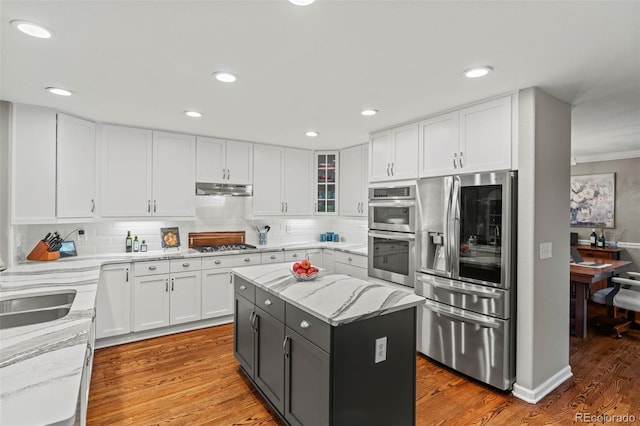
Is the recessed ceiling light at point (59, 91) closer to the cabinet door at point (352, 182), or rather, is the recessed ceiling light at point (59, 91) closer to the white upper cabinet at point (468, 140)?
the white upper cabinet at point (468, 140)

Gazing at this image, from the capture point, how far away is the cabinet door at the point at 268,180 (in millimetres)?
4762

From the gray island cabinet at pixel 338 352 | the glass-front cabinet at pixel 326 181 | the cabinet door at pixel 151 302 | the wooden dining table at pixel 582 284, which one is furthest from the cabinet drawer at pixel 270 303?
the wooden dining table at pixel 582 284

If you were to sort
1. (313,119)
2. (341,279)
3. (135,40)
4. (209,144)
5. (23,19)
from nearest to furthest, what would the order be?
(23,19) → (135,40) → (341,279) → (313,119) → (209,144)

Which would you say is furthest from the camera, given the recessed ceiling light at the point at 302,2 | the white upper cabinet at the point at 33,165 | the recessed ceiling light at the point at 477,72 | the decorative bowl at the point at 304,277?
the white upper cabinet at the point at 33,165

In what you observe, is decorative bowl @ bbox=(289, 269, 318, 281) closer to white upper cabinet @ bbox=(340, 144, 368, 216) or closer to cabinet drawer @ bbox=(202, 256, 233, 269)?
cabinet drawer @ bbox=(202, 256, 233, 269)

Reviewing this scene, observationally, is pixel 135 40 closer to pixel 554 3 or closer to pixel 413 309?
pixel 554 3

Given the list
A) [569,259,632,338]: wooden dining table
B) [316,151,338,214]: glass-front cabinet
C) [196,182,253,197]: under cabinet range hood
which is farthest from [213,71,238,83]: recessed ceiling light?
[569,259,632,338]: wooden dining table

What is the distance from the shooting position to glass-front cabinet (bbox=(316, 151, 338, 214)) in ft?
17.1

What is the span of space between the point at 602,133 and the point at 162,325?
228 inches

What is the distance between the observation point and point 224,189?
443 centimetres

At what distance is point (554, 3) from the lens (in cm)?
151

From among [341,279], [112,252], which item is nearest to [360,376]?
[341,279]

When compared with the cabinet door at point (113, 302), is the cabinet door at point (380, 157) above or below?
above

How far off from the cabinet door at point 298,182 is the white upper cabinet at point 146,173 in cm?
138
